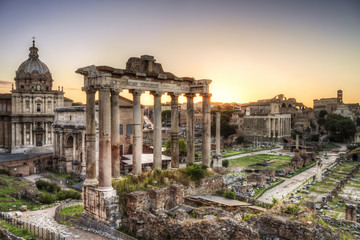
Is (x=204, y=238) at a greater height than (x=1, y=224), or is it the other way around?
(x=204, y=238)

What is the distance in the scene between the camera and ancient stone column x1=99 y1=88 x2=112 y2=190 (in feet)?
41.2

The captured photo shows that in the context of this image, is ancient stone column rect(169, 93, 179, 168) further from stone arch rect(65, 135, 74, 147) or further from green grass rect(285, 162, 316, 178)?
stone arch rect(65, 135, 74, 147)

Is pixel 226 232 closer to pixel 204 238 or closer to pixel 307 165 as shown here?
pixel 204 238

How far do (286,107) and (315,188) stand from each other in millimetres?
76997

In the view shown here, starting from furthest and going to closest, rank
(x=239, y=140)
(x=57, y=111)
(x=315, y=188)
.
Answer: (x=239, y=140)
(x=57, y=111)
(x=315, y=188)

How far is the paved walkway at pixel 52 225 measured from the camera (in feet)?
39.2

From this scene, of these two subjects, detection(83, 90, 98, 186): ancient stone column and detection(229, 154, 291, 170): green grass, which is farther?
detection(229, 154, 291, 170): green grass

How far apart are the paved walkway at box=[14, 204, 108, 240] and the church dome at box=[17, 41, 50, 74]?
1216 inches

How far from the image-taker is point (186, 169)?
17.0m

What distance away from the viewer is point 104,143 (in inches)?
498

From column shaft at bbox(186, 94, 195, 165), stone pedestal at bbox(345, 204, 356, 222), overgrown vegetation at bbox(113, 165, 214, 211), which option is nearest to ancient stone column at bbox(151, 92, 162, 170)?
overgrown vegetation at bbox(113, 165, 214, 211)

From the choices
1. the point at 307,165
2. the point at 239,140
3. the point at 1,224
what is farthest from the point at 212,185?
the point at 239,140

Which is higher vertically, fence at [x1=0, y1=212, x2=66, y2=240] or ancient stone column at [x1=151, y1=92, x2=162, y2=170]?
ancient stone column at [x1=151, y1=92, x2=162, y2=170]

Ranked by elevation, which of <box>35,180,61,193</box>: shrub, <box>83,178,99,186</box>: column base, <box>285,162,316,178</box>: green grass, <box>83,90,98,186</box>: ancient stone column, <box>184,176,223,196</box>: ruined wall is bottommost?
<box>285,162,316,178</box>: green grass
